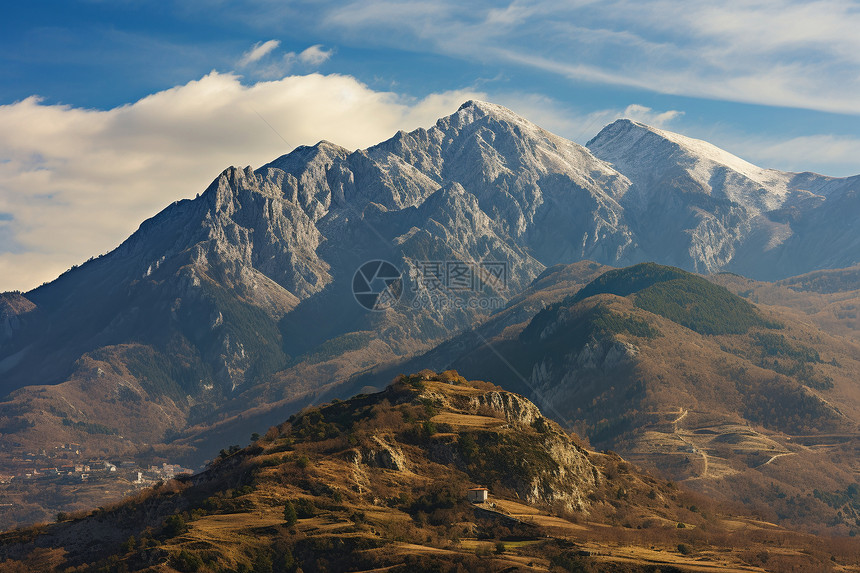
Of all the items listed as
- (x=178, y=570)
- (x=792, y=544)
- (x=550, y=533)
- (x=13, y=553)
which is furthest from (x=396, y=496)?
(x=792, y=544)

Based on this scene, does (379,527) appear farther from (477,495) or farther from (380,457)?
(380,457)

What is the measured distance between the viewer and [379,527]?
519 ft

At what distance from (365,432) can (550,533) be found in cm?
5181

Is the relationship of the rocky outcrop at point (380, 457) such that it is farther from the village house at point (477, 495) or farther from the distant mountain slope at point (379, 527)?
the village house at point (477, 495)

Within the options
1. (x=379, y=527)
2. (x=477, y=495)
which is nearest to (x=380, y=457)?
(x=477, y=495)

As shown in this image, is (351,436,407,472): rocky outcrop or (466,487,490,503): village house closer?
(466,487,490,503): village house

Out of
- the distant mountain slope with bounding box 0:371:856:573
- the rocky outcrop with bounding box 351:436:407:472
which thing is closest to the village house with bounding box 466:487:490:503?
the distant mountain slope with bounding box 0:371:856:573

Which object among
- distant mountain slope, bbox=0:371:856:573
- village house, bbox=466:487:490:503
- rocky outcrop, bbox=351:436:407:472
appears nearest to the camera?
distant mountain slope, bbox=0:371:856:573

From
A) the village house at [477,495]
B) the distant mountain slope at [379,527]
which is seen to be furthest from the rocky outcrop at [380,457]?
the village house at [477,495]

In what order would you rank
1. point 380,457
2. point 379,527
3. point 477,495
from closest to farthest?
point 379,527 < point 477,495 < point 380,457

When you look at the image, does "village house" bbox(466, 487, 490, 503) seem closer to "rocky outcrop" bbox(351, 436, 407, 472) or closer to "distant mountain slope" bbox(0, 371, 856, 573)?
"distant mountain slope" bbox(0, 371, 856, 573)

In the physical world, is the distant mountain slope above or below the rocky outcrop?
below

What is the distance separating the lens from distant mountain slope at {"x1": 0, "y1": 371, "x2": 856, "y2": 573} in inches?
5709

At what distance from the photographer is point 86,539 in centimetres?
17625
